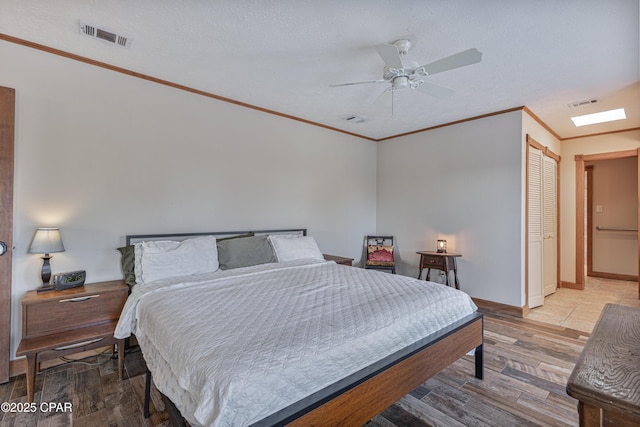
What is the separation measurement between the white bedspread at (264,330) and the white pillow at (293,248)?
0.71 meters

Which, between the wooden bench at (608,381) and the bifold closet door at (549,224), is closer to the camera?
the wooden bench at (608,381)

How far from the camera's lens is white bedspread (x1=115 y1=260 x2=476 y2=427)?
1186mm

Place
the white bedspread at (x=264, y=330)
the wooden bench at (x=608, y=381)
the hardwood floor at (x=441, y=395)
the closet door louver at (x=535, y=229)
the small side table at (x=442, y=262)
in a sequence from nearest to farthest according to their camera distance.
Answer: the wooden bench at (x=608, y=381) < the white bedspread at (x=264, y=330) < the hardwood floor at (x=441, y=395) < the closet door louver at (x=535, y=229) < the small side table at (x=442, y=262)

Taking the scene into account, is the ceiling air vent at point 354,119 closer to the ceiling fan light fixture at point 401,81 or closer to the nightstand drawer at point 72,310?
the ceiling fan light fixture at point 401,81

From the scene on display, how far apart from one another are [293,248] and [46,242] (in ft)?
7.10

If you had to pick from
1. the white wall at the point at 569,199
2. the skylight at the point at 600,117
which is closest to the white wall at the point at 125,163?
the skylight at the point at 600,117

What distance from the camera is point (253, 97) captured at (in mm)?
3490

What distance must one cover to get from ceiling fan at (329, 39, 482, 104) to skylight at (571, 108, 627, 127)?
9.15 feet

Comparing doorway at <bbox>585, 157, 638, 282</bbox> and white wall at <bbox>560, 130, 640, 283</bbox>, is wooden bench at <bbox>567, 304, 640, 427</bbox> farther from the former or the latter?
doorway at <bbox>585, 157, 638, 282</bbox>

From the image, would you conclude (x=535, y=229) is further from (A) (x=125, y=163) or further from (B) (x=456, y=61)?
(A) (x=125, y=163)

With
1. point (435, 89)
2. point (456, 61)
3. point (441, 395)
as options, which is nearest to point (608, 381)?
point (441, 395)

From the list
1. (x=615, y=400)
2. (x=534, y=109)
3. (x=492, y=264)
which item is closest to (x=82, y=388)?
(x=615, y=400)

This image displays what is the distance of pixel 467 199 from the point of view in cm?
423

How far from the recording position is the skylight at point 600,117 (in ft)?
12.5
